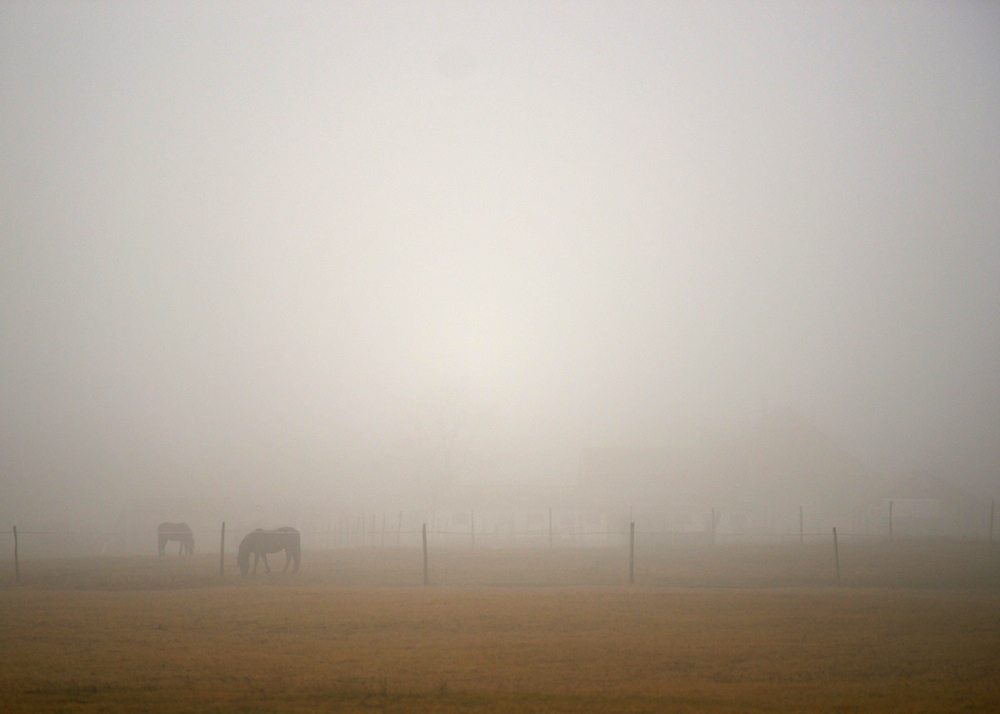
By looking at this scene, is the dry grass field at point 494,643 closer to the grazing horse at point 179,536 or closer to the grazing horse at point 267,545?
the grazing horse at point 267,545

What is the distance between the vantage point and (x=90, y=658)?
576 inches

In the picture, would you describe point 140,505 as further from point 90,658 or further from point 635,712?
point 635,712

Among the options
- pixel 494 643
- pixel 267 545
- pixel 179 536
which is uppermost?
pixel 494 643

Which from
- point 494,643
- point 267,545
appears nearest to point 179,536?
point 267,545

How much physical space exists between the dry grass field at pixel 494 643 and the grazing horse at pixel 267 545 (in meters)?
1.22

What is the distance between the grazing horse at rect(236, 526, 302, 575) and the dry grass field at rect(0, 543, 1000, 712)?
1222 millimetres

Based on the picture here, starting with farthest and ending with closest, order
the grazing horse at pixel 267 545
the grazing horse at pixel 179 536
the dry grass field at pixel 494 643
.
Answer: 1. the grazing horse at pixel 179 536
2. the grazing horse at pixel 267 545
3. the dry grass field at pixel 494 643

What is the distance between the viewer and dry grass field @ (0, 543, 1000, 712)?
1175 centimetres

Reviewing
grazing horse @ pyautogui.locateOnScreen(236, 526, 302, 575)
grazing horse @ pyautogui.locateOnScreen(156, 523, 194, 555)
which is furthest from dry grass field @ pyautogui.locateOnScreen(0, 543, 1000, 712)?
grazing horse @ pyautogui.locateOnScreen(156, 523, 194, 555)

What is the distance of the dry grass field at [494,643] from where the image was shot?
463 inches

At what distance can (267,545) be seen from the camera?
104 ft

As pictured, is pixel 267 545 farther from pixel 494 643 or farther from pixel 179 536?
pixel 494 643

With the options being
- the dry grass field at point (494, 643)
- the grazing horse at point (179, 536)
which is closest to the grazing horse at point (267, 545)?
the dry grass field at point (494, 643)

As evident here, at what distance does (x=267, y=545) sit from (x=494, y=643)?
1818cm
